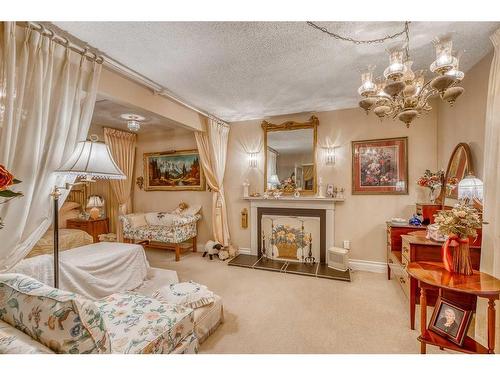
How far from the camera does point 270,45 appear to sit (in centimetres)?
203

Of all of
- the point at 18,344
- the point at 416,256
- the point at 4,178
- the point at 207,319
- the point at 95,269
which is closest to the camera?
the point at 18,344

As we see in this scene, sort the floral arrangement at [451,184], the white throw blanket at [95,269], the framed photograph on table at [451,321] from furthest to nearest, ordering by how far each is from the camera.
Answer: the floral arrangement at [451,184] → the white throw blanket at [95,269] → the framed photograph on table at [451,321]

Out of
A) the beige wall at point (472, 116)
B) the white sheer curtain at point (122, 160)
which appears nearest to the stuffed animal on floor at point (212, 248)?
the white sheer curtain at point (122, 160)

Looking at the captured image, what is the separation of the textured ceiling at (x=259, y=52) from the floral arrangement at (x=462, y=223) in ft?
4.64

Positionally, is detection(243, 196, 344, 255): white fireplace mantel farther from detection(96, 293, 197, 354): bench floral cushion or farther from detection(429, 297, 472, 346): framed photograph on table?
detection(96, 293, 197, 354): bench floral cushion

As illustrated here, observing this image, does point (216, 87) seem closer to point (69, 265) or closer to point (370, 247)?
point (69, 265)

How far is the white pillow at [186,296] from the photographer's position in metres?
1.94

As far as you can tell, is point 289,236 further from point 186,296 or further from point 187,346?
point 187,346

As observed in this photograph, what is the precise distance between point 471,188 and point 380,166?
1.41 metres

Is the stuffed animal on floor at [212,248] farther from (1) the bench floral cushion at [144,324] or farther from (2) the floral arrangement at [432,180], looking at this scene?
(2) the floral arrangement at [432,180]

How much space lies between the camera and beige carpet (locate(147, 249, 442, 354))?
186cm

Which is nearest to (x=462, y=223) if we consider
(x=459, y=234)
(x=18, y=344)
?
(x=459, y=234)

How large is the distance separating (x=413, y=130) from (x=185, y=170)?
4.22 meters

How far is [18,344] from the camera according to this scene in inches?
33.3
